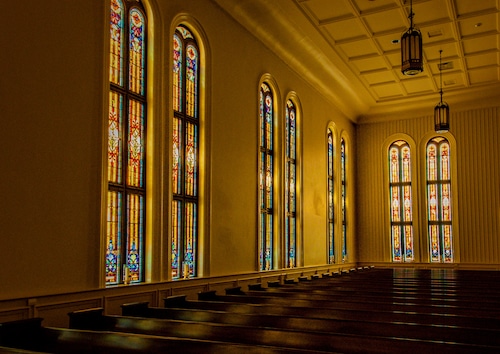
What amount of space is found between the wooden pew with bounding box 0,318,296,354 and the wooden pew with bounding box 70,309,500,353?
52 centimetres

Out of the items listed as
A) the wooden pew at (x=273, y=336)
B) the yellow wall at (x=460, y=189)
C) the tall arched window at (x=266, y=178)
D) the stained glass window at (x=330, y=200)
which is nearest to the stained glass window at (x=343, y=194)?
the stained glass window at (x=330, y=200)

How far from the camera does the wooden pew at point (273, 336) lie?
3637 mm

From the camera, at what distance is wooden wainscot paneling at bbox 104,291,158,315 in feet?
22.3

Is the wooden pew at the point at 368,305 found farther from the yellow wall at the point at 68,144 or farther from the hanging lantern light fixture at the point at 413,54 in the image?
the hanging lantern light fixture at the point at 413,54

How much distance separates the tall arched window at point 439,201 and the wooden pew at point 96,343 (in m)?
14.9

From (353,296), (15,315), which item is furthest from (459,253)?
(15,315)

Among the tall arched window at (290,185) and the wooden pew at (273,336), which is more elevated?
the tall arched window at (290,185)

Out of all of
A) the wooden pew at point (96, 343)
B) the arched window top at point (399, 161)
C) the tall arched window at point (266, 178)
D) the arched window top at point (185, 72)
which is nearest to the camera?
the wooden pew at point (96, 343)

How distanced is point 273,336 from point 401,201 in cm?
1475

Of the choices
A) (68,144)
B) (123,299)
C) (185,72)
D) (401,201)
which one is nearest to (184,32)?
(185,72)

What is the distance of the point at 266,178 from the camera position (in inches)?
470

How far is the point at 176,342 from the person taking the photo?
12.2 ft

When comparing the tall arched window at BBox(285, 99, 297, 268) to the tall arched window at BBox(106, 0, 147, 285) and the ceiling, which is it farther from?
the tall arched window at BBox(106, 0, 147, 285)

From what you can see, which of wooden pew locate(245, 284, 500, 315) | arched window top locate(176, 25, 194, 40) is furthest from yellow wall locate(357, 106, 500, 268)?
arched window top locate(176, 25, 194, 40)
